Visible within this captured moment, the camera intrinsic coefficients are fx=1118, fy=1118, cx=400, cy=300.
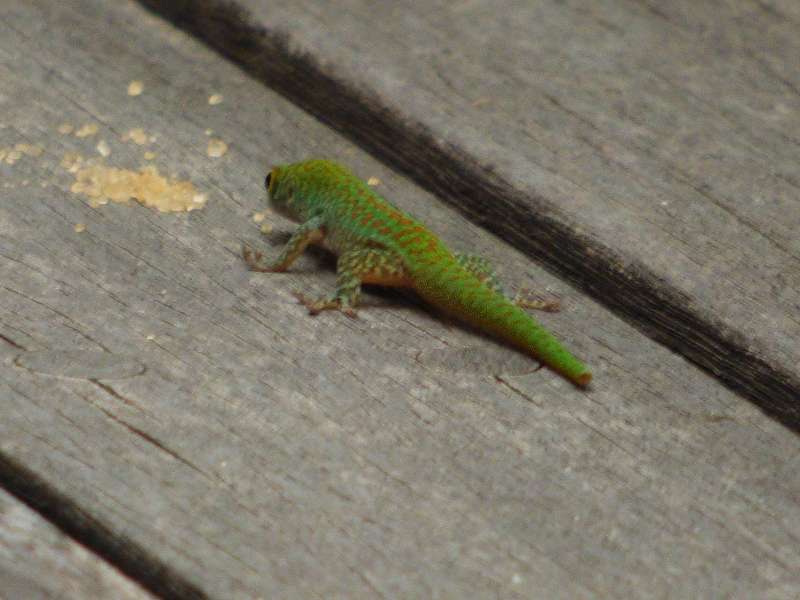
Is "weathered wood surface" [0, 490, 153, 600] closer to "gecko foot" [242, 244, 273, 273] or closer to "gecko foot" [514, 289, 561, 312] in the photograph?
"gecko foot" [242, 244, 273, 273]

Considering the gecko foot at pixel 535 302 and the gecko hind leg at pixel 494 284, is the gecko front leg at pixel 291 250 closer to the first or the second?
the gecko hind leg at pixel 494 284


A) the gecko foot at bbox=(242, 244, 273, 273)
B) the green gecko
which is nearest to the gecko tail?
the green gecko

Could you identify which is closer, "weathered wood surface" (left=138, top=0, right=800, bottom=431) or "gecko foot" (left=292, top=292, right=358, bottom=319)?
"gecko foot" (left=292, top=292, right=358, bottom=319)

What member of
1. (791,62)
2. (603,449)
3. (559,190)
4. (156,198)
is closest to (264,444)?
(603,449)

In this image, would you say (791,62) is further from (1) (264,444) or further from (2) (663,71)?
(1) (264,444)

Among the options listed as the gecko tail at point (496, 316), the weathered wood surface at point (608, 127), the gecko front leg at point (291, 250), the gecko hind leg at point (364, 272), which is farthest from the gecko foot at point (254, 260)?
the weathered wood surface at point (608, 127)

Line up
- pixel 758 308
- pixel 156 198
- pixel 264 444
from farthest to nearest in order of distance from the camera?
pixel 156 198
pixel 758 308
pixel 264 444
